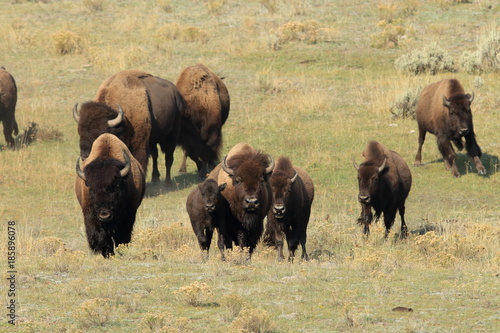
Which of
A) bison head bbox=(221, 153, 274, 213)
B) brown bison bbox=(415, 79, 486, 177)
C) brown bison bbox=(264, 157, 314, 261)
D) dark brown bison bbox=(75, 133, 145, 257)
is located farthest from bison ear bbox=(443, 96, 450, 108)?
dark brown bison bbox=(75, 133, 145, 257)

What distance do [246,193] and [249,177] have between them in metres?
0.21

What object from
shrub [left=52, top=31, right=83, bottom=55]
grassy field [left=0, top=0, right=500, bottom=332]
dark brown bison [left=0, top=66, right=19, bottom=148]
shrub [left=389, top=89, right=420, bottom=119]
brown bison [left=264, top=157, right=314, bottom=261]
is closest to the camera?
grassy field [left=0, top=0, right=500, bottom=332]

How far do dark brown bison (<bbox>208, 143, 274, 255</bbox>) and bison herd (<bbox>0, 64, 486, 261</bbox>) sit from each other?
0.05ft

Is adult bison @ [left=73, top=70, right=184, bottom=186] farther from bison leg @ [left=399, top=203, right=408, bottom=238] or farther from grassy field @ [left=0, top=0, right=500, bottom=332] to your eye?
bison leg @ [left=399, top=203, right=408, bottom=238]

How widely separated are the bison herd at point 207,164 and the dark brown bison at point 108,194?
0.04 feet

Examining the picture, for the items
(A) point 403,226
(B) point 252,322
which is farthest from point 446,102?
(B) point 252,322

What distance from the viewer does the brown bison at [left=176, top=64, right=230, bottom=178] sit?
19.0 m

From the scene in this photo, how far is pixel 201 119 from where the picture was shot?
19219 millimetres

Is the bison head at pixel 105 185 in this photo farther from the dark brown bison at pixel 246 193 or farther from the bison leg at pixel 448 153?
the bison leg at pixel 448 153

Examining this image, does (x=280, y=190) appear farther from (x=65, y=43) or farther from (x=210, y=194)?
(x=65, y=43)

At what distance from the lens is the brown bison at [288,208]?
11.6 metres

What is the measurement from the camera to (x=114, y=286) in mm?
8789

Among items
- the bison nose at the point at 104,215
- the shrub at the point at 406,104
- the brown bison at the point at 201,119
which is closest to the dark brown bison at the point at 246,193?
the bison nose at the point at 104,215

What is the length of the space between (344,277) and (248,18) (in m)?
24.1
